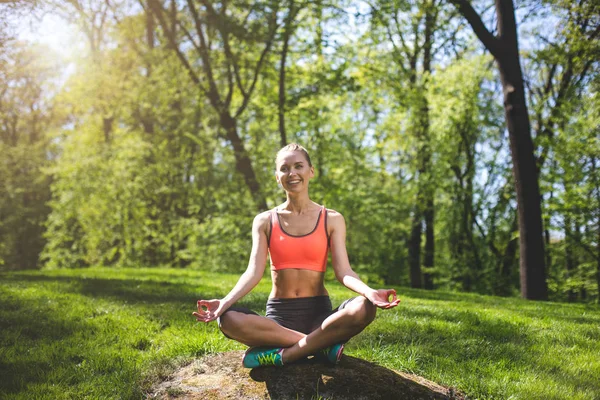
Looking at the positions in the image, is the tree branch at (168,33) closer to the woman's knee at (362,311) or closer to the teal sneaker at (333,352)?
the teal sneaker at (333,352)

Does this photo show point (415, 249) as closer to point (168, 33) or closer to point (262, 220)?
point (168, 33)

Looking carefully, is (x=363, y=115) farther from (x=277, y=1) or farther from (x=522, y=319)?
(x=522, y=319)

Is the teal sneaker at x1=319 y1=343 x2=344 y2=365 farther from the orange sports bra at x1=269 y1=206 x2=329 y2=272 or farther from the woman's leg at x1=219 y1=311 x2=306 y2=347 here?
the orange sports bra at x1=269 y1=206 x2=329 y2=272

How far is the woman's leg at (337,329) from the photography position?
3469 mm

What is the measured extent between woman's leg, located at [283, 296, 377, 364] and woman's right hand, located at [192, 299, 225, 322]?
0.60 m

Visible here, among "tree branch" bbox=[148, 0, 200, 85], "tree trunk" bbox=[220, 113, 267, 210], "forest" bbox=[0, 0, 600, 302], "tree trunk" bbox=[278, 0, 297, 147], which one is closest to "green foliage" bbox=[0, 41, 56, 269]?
"forest" bbox=[0, 0, 600, 302]

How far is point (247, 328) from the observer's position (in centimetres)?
359

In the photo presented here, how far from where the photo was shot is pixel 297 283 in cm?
387

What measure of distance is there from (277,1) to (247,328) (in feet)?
42.8

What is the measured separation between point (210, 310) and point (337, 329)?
915 millimetres

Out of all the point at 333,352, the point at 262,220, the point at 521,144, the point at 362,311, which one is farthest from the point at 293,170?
the point at 521,144

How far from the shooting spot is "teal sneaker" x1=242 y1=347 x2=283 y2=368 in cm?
365

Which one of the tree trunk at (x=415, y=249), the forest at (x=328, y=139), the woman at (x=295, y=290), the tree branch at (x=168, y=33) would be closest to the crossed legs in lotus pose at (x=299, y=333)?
the woman at (x=295, y=290)

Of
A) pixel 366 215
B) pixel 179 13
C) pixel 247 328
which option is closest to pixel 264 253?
pixel 247 328
